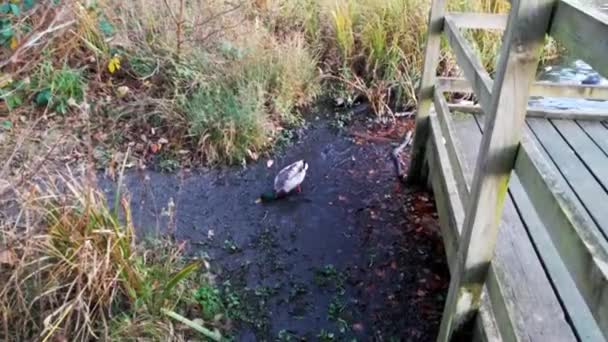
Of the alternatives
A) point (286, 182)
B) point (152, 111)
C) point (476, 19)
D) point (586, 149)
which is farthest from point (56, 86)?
point (586, 149)

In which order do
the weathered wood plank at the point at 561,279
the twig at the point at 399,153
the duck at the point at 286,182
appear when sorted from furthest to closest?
the twig at the point at 399,153, the duck at the point at 286,182, the weathered wood plank at the point at 561,279

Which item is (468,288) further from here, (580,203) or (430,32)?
(430,32)

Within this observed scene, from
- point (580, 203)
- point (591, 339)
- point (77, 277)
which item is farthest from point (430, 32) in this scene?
point (77, 277)

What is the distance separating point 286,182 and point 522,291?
1880 mm

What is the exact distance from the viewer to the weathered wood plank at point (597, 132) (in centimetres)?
272

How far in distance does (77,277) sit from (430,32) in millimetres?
2308

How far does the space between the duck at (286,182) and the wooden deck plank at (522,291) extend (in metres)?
1.44

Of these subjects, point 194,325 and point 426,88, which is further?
point 426,88

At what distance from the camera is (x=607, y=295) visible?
976mm

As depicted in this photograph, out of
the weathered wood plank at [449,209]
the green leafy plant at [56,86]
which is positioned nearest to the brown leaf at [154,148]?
the green leafy plant at [56,86]

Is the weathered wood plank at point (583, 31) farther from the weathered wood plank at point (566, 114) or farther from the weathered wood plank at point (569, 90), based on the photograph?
the weathered wood plank at point (566, 114)

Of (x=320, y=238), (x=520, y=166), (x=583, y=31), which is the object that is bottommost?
(x=320, y=238)

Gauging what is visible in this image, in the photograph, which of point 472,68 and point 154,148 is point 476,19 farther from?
point 154,148

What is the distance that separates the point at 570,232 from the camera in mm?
1138
